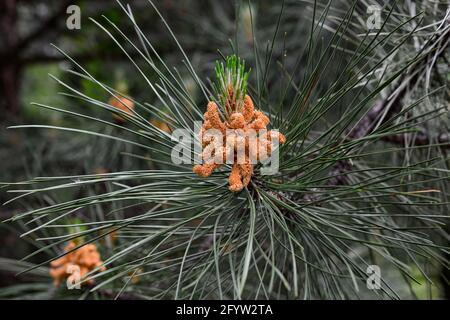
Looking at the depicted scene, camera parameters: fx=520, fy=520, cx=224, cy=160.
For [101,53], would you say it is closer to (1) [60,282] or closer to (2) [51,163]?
(2) [51,163]

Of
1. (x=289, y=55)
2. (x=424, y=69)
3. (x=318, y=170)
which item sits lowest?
(x=318, y=170)

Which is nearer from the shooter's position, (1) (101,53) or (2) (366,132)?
(2) (366,132)

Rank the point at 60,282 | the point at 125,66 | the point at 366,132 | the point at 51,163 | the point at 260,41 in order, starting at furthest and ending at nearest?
the point at 125,66 → the point at 260,41 → the point at 51,163 → the point at 60,282 → the point at 366,132

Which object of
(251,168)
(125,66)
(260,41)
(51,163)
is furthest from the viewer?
(125,66)

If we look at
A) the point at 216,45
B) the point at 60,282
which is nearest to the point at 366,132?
the point at 60,282

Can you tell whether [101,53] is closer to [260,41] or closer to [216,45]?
[216,45]

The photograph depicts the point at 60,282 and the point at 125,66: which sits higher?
the point at 125,66
